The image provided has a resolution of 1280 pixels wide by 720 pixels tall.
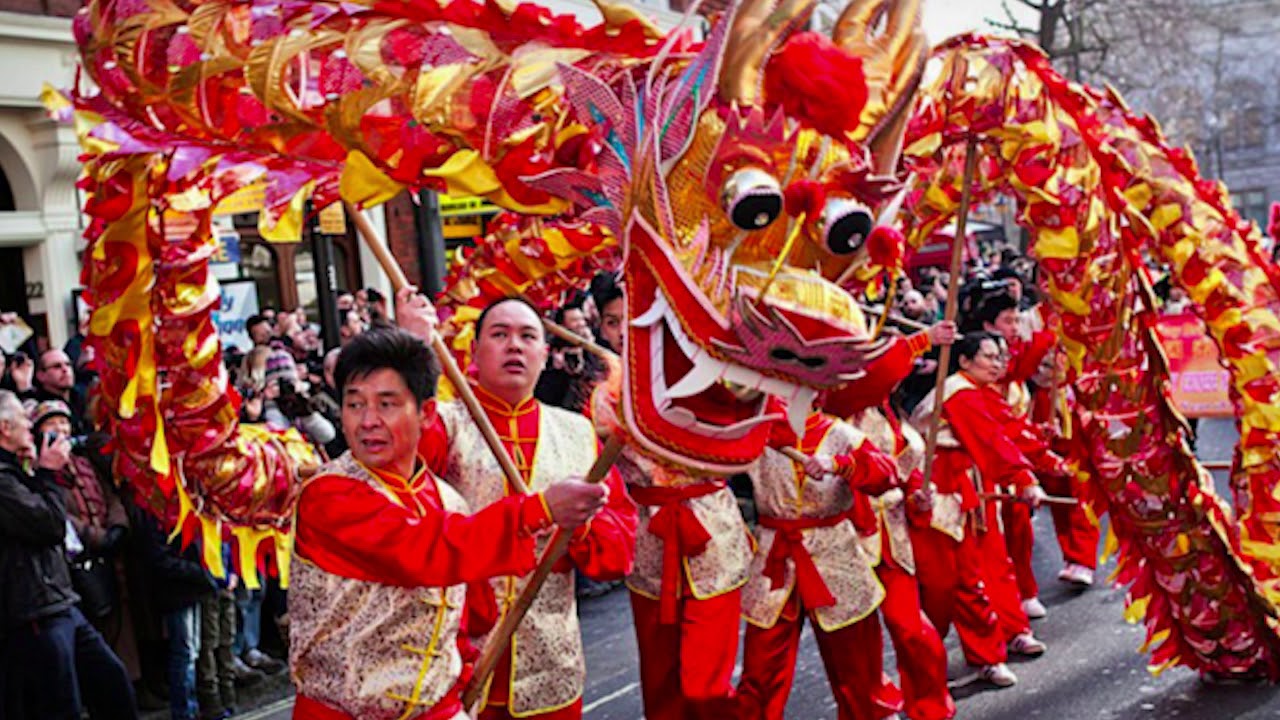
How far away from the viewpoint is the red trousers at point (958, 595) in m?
6.97

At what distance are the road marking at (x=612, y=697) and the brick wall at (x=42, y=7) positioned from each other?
7.58 metres

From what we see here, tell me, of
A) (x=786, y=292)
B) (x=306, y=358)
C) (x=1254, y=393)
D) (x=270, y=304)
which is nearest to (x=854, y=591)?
(x=1254, y=393)

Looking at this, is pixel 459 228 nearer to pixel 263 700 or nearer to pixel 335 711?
pixel 263 700

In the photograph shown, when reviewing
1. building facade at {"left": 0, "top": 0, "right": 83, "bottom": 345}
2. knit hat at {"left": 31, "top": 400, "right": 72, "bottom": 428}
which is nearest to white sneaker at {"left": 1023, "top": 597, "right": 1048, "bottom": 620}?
knit hat at {"left": 31, "top": 400, "right": 72, "bottom": 428}

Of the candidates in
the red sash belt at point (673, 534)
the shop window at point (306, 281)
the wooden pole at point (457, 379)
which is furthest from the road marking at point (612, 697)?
the shop window at point (306, 281)

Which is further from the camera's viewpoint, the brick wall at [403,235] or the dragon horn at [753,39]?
the brick wall at [403,235]

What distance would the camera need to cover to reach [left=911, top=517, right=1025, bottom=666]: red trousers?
6969 mm

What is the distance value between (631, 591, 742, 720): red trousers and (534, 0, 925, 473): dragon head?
2.15 m

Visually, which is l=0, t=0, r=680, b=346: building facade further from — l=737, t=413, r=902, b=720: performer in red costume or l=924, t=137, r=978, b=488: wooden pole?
l=737, t=413, r=902, b=720: performer in red costume

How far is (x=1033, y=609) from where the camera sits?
826 cm

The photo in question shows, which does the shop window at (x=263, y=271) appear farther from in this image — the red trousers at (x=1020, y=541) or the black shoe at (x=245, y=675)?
the red trousers at (x=1020, y=541)

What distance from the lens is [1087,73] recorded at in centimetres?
3095

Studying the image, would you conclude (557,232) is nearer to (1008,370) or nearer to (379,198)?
(1008,370)

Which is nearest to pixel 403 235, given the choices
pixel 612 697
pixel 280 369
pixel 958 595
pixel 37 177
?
pixel 37 177
